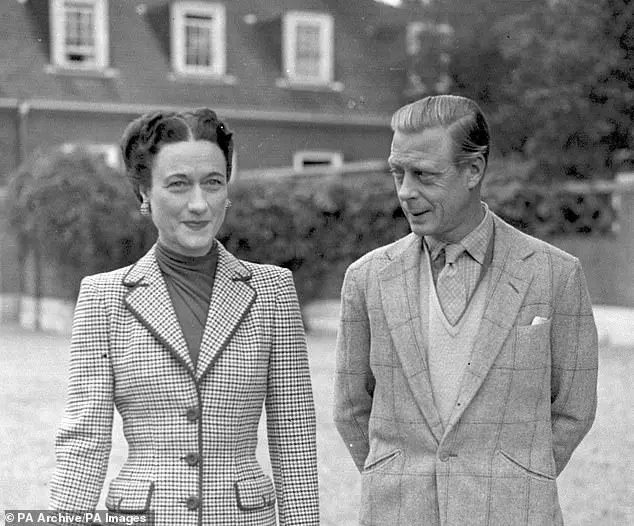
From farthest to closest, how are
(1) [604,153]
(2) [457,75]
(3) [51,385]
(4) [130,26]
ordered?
1. (4) [130,26]
2. (2) [457,75]
3. (1) [604,153]
4. (3) [51,385]

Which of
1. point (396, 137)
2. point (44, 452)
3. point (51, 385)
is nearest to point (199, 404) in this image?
point (396, 137)

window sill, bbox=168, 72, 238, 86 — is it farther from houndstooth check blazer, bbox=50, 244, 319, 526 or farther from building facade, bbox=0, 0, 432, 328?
houndstooth check blazer, bbox=50, 244, 319, 526

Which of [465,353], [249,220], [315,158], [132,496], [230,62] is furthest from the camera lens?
[315,158]

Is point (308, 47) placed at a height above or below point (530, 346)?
above

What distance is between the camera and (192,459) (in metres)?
2.75

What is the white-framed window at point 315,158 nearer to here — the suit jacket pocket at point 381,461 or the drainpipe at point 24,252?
the drainpipe at point 24,252

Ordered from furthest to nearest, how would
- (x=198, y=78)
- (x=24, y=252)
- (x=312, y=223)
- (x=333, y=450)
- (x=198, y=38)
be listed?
(x=198, y=38) → (x=198, y=78) → (x=24, y=252) → (x=312, y=223) → (x=333, y=450)

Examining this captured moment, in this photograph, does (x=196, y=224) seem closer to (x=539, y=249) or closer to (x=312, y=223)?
(x=539, y=249)

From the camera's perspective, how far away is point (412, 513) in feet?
9.32

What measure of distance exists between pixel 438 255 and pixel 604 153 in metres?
12.9

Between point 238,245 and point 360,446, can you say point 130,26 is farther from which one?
point 360,446

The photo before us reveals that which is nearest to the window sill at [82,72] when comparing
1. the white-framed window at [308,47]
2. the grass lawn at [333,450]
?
the white-framed window at [308,47]

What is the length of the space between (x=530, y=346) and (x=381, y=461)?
0.46 metres

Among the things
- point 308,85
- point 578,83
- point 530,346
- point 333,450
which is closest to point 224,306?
point 530,346
